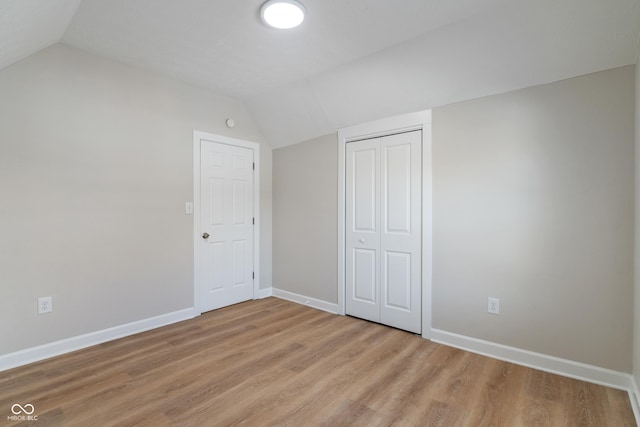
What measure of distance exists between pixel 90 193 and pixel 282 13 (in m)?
2.20

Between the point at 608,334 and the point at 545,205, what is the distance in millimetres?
948

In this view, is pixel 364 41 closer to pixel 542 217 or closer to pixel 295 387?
pixel 542 217

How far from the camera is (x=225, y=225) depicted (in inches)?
148

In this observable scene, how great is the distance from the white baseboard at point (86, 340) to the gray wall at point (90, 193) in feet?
0.19

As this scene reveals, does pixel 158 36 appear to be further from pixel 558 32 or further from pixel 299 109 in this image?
pixel 558 32

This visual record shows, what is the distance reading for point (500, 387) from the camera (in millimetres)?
2066

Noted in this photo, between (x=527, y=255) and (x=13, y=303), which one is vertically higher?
(x=527, y=255)

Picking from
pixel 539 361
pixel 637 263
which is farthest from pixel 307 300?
pixel 637 263

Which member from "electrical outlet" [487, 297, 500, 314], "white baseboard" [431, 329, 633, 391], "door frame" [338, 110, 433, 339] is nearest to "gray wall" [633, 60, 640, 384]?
"white baseboard" [431, 329, 633, 391]

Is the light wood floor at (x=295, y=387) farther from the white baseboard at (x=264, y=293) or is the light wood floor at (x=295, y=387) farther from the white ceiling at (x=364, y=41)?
the white ceiling at (x=364, y=41)

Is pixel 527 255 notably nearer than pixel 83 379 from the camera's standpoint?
No

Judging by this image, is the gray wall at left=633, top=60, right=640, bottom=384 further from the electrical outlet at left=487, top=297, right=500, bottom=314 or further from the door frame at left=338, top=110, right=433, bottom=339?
the door frame at left=338, top=110, right=433, bottom=339

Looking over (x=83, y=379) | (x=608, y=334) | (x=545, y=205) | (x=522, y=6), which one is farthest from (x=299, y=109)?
(x=608, y=334)

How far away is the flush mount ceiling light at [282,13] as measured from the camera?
196 centimetres
